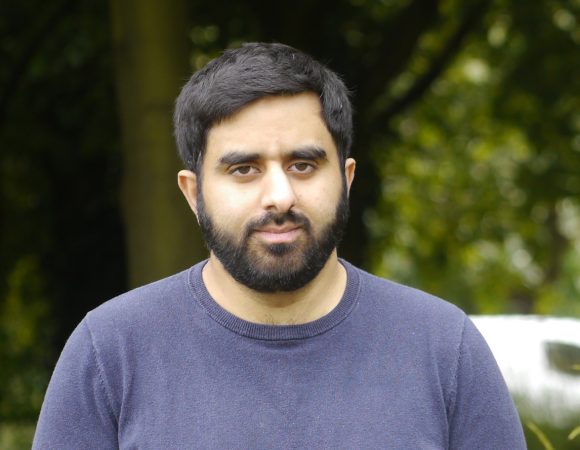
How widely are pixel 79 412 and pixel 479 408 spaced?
2.66ft

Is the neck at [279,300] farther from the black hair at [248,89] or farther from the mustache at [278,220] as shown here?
the black hair at [248,89]

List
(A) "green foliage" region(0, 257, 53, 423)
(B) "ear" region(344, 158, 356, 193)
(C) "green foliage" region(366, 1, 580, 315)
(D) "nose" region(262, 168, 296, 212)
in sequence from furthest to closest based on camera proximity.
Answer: (A) "green foliage" region(0, 257, 53, 423) → (C) "green foliage" region(366, 1, 580, 315) → (B) "ear" region(344, 158, 356, 193) → (D) "nose" region(262, 168, 296, 212)

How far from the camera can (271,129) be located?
2209mm

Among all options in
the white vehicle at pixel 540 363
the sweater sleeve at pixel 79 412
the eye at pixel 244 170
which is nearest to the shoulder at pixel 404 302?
the eye at pixel 244 170

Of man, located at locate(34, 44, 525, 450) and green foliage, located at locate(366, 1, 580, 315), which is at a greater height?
man, located at locate(34, 44, 525, 450)

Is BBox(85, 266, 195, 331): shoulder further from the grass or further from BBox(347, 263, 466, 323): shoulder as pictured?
the grass

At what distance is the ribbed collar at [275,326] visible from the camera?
7.36 ft

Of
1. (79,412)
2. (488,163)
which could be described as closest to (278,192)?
(79,412)

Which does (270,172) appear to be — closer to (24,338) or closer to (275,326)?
(275,326)

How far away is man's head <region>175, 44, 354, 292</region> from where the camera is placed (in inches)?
86.5

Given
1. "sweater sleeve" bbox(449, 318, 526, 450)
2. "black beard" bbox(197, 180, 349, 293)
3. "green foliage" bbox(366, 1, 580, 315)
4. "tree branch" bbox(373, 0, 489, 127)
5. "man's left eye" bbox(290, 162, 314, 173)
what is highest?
"man's left eye" bbox(290, 162, 314, 173)

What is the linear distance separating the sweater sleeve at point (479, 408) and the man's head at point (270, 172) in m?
0.37

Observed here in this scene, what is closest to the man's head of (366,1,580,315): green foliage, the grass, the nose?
the nose

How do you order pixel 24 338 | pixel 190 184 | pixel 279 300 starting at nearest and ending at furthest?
pixel 279 300 < pixel 190 184 < pixel 24 338
